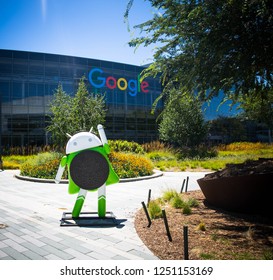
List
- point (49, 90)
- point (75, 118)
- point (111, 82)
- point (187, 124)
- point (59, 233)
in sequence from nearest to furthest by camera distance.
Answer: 1. point (59, 233)
2. point (75, 118)
3. point (187, 124)
4. point (49, 90)
5. point (111, 82)

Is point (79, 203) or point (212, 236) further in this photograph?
point (79, 203)

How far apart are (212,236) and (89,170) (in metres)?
2.52

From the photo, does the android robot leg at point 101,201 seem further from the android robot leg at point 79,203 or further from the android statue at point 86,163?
the android robot leg at point 79,203

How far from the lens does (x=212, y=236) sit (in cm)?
422

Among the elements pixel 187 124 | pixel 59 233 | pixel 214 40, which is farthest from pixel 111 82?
pixel 59 233

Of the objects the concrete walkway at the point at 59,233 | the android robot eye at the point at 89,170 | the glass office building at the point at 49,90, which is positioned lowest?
the concrete walkway at the point at 59,233

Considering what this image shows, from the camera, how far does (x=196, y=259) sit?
135 inches

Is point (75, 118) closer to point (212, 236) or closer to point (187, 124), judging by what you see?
point (187, 124)

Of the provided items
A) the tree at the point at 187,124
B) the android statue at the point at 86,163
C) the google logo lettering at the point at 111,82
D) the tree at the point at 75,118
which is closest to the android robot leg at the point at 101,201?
the android statue at the point at 86,163

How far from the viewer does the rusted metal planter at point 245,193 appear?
17.2ft

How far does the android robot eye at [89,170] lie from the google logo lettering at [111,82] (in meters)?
26.6

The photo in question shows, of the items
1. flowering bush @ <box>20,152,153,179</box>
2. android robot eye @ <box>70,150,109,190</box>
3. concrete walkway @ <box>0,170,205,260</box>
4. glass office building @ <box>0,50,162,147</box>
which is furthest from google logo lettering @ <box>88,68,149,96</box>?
android robot eye @ <box>70,150,109,190</box>

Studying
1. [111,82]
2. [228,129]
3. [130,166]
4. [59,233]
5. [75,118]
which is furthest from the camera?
[228,129]

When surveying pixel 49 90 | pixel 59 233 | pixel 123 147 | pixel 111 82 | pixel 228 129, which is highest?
pixel 111 82
